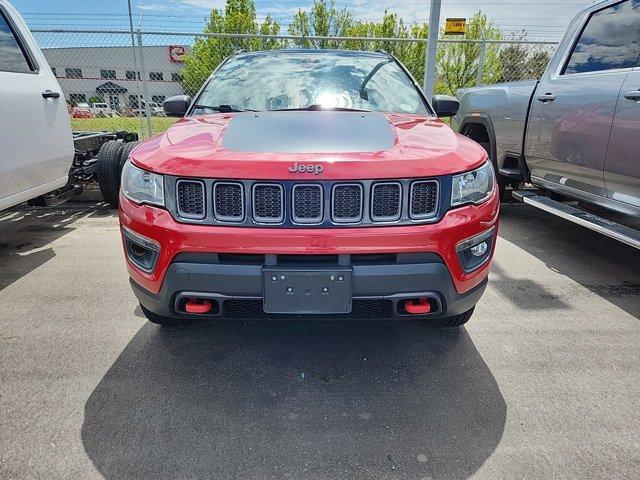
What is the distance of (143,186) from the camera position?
214 centimetres

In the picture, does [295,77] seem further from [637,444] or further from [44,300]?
[637,444]

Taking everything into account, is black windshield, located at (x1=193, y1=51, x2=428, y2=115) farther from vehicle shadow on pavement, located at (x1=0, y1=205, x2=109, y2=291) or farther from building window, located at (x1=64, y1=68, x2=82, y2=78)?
building window, located at (x1=64, y1=68, x2=82, y2=78)

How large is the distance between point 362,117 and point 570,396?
5.96 ft

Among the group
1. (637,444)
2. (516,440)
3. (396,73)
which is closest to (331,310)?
(516,440)

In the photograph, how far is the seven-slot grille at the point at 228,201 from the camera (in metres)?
2.02

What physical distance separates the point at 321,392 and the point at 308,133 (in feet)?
4.20

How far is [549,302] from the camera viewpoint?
3385 mm

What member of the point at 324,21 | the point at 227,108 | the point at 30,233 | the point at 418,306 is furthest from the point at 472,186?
the point at 324,21

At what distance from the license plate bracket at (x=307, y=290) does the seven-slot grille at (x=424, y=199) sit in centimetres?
40

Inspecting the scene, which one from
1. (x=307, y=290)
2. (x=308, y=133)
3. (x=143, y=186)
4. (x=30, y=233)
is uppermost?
(x=308, y=133)

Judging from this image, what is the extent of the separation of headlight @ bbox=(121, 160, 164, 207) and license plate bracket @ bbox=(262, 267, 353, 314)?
614 millimetres

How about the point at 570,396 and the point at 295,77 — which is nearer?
the point at 570,396

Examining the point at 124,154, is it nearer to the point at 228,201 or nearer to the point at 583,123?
the point at 228,201

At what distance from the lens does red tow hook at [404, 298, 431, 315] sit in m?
2.11
